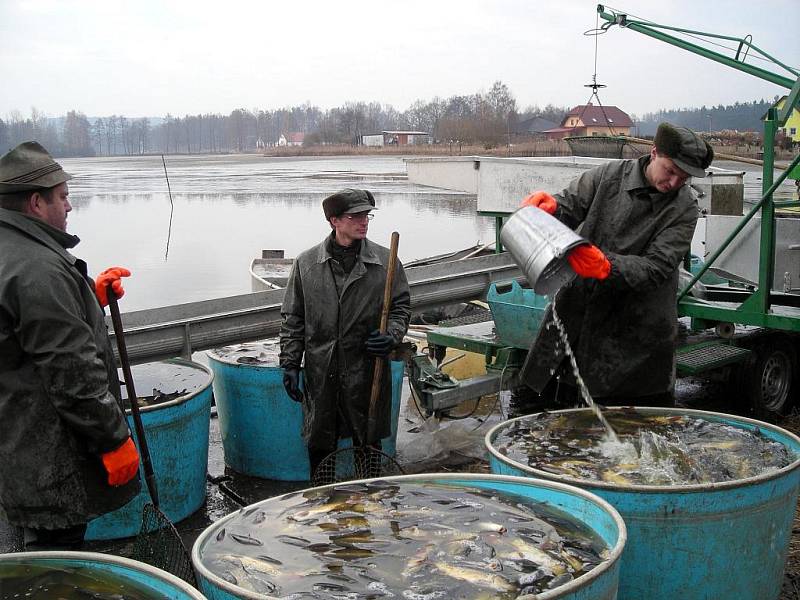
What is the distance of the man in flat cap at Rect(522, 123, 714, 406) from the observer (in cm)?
455

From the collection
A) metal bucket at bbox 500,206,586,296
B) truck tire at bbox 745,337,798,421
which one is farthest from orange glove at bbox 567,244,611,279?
truck tire at bbox 745,337,798,421

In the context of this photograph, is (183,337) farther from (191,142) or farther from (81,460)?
(191,142)

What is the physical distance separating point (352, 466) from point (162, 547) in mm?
1310

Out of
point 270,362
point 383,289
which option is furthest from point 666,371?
point 270,362

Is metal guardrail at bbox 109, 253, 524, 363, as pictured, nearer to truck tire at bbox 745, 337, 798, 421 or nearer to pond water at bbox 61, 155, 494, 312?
truck tire at bbox 745, 337, 798, 421

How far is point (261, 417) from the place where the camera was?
5965 mm

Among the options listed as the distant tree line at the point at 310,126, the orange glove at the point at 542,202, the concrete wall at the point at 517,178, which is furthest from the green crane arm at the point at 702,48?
the distant tree line at the point at 310,126

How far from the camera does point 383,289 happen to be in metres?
5.09

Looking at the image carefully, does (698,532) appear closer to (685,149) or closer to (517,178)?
(685,149)

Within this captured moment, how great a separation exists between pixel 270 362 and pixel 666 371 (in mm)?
2760

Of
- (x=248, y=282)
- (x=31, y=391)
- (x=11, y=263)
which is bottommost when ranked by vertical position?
(x=248, y=282)

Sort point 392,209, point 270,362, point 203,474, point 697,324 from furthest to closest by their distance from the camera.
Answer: point 392,209
point 697,324
point 270,362
point 203,474

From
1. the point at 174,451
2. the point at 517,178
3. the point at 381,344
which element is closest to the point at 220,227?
the point at 517,178

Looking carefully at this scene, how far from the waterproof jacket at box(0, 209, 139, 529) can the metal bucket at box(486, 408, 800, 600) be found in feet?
5.56
